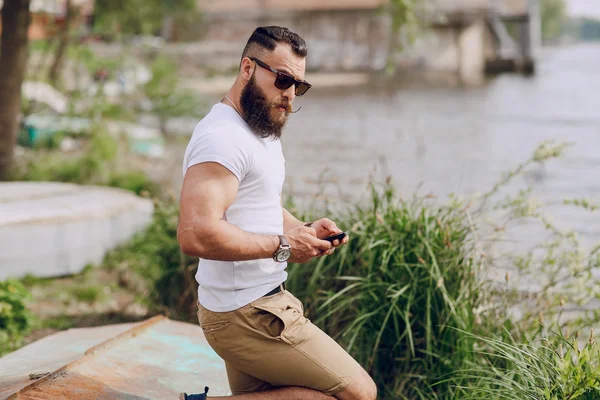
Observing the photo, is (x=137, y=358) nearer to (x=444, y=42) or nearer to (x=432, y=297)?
(x=432, y=297)

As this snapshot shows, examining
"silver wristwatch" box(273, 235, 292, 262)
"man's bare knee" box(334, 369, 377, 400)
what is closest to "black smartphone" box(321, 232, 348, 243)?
"silver wristwatch" box(273, 235, 292, 262)

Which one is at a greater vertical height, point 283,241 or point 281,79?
point 281,79

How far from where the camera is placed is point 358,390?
120 inches

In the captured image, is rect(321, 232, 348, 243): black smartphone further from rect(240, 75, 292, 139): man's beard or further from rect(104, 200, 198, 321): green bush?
rect(104, 200, 198, 321): green bush

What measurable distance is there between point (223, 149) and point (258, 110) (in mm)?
258

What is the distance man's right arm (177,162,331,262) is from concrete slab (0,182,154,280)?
15.9 feet

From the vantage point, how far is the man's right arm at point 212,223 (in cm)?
274

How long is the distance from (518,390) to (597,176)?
15.2m

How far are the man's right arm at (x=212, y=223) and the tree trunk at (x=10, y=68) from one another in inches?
311

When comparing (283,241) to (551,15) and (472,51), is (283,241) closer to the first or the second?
(472,51)

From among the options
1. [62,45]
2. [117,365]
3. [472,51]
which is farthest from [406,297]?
[472,51]

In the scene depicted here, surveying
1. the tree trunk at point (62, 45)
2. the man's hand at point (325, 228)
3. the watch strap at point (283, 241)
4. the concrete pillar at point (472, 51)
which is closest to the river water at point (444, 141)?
the man's hand at point (325, 228)

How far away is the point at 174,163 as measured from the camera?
14539 mm

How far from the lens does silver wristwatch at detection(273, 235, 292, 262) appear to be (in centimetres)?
286
